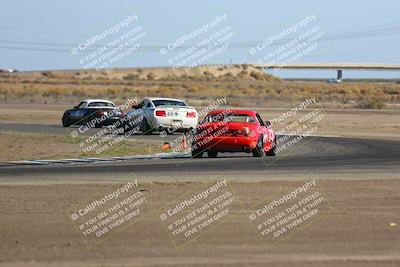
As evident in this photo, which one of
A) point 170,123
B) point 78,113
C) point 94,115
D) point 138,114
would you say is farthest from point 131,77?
point 170,123

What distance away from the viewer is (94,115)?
42.4 metres

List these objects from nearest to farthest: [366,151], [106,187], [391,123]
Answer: [106,187]
[366,151]
[391,123]

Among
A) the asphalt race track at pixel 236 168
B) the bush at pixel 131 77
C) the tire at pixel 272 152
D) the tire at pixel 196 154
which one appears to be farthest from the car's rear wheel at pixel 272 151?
the bush at pixel 131 77

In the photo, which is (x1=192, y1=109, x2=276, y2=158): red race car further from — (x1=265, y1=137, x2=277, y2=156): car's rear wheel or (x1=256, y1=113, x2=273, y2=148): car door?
(x1=265, y1=137, x2=277, y2=156): car's rear wheel

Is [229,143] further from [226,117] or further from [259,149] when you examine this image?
[226,117]

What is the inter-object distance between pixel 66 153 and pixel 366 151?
26.8ft

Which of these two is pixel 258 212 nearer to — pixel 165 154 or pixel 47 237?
pixel 47 237

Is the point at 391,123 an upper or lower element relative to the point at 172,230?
lower

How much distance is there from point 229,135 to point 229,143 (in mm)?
194

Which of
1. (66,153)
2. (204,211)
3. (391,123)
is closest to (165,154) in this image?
(66,153)

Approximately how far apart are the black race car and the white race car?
474cm

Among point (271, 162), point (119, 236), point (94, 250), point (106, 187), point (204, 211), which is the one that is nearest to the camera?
point (94, 250)

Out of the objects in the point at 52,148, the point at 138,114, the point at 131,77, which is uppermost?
the point at 52,148

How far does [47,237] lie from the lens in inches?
462
